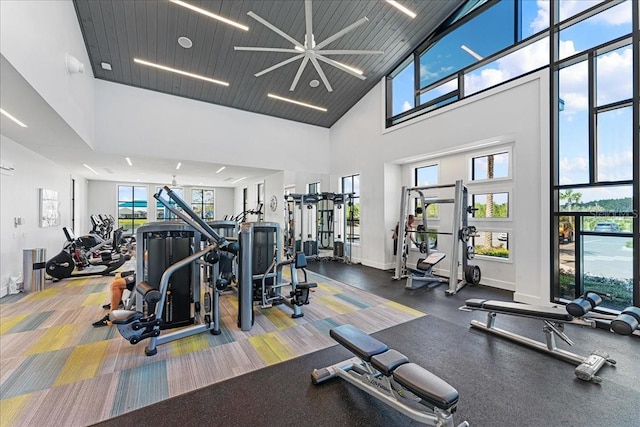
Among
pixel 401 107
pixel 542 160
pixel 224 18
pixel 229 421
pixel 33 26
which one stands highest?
pixel 224 18

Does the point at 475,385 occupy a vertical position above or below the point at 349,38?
below

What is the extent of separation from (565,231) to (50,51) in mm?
7264

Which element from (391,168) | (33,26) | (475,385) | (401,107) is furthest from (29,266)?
(401,107)

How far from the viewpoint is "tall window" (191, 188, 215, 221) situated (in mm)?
13500

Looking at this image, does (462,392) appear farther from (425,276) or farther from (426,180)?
(426,180)

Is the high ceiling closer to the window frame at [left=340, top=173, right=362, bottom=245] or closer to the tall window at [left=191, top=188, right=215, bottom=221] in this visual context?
the window frame at [left=340, top=173, right=362, bottom=245]

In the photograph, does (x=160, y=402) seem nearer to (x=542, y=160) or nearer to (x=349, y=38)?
(x=542, y=160)

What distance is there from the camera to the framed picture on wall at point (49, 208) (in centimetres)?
588

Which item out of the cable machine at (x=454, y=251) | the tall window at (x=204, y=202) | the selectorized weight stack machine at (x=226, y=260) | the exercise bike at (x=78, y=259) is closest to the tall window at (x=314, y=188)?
the cable machine at (x=454, y=251)

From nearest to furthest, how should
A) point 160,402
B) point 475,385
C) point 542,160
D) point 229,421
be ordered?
point 229,421 < point 160,402 < point 475,385 < point 542,160

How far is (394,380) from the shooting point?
1718mm

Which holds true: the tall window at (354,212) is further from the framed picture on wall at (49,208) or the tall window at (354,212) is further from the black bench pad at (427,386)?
the framed picture on wall at (49,208)

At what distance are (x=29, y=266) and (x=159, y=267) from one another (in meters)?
3.57

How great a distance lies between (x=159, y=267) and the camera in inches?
128
